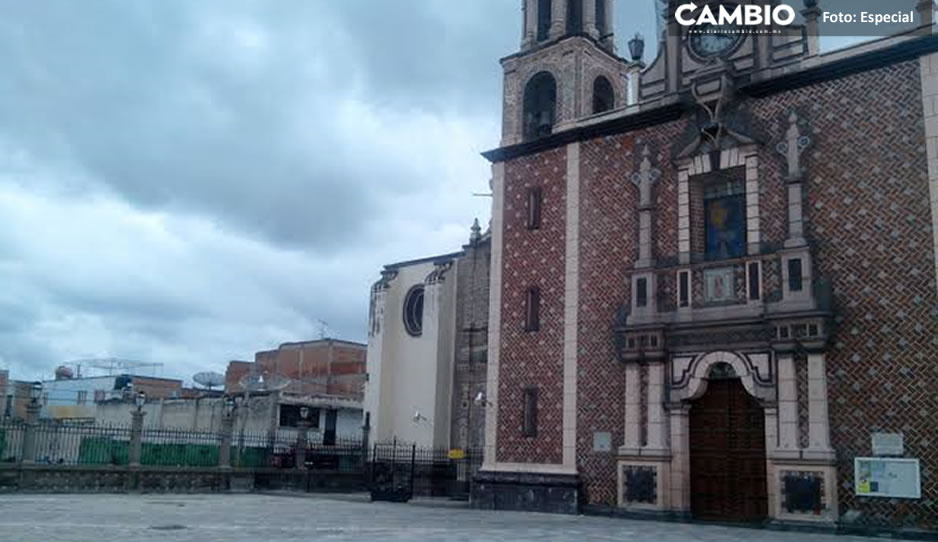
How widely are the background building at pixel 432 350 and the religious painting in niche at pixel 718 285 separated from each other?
13.8 meters

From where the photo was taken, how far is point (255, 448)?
108 feet

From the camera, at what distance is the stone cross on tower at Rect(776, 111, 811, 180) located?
20.0 meters

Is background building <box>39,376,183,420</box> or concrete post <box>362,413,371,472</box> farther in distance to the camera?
background building <box>39,376,183,420</box>

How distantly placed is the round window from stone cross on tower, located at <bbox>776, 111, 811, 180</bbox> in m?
18.8

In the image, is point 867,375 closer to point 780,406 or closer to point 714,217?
point 780,406

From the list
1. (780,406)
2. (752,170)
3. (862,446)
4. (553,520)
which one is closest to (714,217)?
(752,170)

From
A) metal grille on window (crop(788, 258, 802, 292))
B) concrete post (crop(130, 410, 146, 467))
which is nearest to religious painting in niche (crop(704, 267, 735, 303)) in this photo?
metal grille on window (crop(788, 258, 802, 292))

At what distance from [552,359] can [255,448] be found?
575 inches

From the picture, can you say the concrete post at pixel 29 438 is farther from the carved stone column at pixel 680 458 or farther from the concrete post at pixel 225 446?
the carved stone column at pixel 680 458

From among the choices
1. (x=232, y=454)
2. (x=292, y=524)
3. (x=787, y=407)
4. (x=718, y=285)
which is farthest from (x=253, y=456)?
(x=787, y=407)

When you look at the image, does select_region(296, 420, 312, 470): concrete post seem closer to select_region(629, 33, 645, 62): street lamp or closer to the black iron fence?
the black iron fence

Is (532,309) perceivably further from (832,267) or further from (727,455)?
(832,267)

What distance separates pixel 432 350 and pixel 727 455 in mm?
16205

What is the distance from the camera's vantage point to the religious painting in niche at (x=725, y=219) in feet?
69.4
